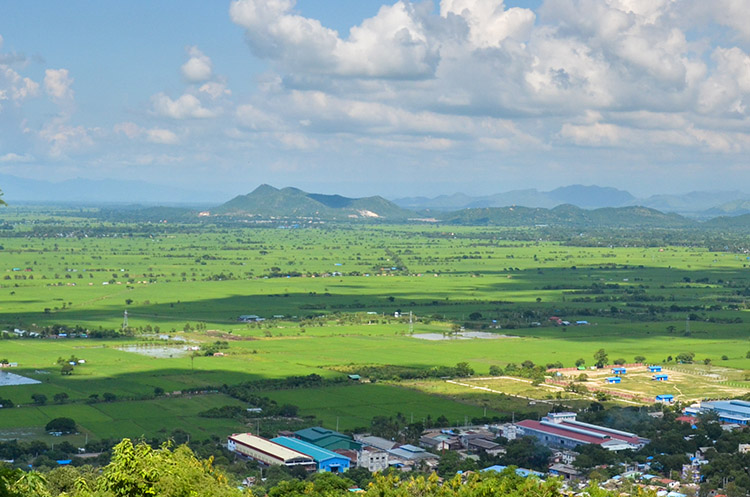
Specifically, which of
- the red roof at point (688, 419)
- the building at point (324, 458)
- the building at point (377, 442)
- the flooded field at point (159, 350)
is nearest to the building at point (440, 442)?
the building at point (377, 442)

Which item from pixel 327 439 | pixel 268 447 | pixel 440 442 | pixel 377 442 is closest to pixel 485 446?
pixel 440 442

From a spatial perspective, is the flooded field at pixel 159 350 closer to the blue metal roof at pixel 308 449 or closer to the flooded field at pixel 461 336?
the flooded field at pixel 461 336

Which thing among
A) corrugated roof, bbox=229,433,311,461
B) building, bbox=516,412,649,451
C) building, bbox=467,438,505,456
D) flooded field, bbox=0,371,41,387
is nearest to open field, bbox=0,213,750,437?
flooded field, bbox=0,371,41,387

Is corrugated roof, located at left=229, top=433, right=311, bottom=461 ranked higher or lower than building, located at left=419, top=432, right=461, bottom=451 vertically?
higher

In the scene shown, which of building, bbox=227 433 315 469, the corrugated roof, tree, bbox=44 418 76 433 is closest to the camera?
building, bbox=227 433 315 469

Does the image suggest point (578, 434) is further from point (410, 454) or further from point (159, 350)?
point (159, 350)

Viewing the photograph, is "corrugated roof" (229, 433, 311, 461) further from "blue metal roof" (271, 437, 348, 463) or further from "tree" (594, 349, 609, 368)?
"tree" (594, 349, 609, 368)
